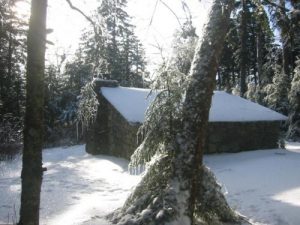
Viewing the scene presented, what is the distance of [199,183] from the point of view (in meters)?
7.39

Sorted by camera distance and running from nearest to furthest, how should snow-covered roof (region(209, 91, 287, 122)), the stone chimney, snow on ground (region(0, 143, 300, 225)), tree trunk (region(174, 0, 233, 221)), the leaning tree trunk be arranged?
the leaning tree trunk → tree trunk (region(174, 0, 233, 221)) → snow on ground (region(0, 143, 300, 225)) → snow-covered roof (region(209, 91, 287, 122)) → the stone chimney

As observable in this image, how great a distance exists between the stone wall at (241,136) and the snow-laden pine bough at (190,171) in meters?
10.4

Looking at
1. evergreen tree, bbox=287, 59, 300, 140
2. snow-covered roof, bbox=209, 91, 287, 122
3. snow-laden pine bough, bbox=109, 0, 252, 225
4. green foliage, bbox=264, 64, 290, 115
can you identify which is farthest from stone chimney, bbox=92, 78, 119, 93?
snow-laden pine bough, bbox=109, 0, 252, 225

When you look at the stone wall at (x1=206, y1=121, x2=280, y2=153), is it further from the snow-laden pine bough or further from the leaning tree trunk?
the leaning tree trunk

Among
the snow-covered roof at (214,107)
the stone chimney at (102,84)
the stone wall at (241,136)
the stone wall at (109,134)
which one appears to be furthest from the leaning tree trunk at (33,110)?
the stone chimney at (102,84)

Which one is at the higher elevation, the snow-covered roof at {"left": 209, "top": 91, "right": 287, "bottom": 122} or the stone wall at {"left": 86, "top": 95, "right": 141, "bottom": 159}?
the snow-covered roof at {"left": 209, "top": 91, "right": 287, "bottom": 122}

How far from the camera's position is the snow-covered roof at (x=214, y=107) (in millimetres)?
17531

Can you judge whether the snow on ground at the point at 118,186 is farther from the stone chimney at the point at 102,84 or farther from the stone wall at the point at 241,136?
the stone chimney at the point at 102,84

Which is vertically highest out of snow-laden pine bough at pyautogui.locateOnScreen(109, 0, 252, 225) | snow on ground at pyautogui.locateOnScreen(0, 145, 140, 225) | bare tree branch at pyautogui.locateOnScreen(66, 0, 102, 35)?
bare tree branch at pyautogui.locateOnScreen(66, 0, 102, 35)

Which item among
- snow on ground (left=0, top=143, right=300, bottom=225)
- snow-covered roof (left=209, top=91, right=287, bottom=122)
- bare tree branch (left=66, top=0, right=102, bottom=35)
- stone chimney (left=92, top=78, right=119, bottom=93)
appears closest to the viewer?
bare tree branch (left=66, top=0, right=102, bottom=35)

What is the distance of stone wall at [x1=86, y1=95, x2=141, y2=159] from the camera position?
17.9m

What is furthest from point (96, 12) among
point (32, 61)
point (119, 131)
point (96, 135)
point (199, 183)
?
point (96, 135)

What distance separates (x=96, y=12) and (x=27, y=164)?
2.87m

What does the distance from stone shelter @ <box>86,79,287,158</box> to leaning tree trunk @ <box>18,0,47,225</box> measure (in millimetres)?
10149
